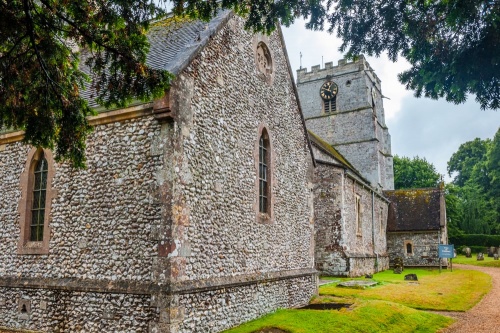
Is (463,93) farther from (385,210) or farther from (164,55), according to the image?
(385,210)

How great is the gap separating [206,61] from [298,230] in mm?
6978

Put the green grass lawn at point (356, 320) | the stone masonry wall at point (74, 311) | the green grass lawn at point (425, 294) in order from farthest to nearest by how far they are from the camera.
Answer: the green grass lawn at point (425, 294) < the green grass lawn at point (356, 320) < the stone masonry wall at point (74, 311)

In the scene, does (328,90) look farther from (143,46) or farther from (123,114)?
(143,46)

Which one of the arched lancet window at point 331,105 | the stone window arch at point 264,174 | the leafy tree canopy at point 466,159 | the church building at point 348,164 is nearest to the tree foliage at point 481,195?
the leafy tree canopy at point 466,159

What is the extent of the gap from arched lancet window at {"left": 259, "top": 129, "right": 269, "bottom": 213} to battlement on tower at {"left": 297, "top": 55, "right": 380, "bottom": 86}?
91.6ft

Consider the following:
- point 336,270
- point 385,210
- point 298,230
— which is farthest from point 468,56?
point 385,210

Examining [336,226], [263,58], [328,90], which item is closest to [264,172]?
[263,58]

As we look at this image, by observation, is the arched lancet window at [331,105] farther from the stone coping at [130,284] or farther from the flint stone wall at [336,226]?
the stone coping at [130,284]

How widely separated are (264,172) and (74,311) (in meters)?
6.48

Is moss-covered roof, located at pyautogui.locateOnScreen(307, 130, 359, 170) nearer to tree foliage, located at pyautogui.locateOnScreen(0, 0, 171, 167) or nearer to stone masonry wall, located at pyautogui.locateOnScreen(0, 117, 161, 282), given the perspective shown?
stone masonry wall, located at pyautogui.locateOnScreen(0, 117, 161, 282)

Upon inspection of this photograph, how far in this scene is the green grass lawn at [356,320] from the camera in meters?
10.5

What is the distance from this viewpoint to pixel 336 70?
132 feet

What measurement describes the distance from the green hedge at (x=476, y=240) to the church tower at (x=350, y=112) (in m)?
12.7

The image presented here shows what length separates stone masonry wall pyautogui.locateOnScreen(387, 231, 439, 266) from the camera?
33.6 metres
